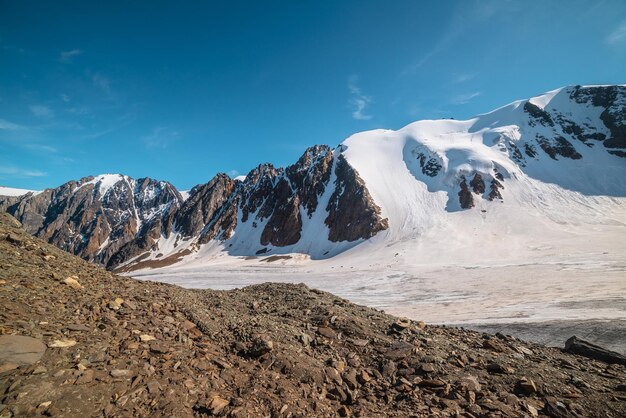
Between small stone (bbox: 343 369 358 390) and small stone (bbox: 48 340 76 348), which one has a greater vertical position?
small stone (bbox: 48 340 76 348)

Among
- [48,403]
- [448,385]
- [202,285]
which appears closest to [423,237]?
[202,285]

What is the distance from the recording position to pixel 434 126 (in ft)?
486

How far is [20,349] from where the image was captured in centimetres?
606

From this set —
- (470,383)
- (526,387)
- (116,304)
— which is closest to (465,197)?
(526,387)

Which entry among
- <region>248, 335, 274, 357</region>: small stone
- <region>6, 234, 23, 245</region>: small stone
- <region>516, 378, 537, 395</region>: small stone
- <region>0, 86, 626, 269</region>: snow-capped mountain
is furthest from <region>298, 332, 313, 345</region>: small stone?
<region>0, 86, 626, 269</region>: snow-capped mountain

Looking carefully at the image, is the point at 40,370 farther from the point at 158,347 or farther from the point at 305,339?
the point at 305,339

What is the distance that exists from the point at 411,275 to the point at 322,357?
1745 inches

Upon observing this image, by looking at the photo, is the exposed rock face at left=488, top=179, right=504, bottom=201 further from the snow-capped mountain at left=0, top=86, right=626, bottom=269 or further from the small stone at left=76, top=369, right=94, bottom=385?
the small stone at left=76, top=369, right=94, bottom=385

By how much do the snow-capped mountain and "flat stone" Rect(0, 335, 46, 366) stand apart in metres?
79.9

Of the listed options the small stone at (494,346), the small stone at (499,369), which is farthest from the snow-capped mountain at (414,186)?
the small stone at (499,369)

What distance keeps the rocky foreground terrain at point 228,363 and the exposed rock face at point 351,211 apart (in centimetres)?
8096

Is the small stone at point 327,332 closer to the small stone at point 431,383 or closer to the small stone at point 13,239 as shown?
the small stone at point 431,383

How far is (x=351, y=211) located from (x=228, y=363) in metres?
94.9

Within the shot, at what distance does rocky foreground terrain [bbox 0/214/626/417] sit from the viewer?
20.2 ft
